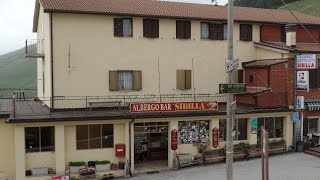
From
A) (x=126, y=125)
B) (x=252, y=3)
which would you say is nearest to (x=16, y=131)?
(x=126, y=125)

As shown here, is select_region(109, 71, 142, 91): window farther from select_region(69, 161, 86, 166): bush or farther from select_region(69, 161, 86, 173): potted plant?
select_region(69, 161, 86, 173): potted plant

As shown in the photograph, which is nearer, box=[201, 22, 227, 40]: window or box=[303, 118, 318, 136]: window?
box=[303, 118, 318, 136]: window

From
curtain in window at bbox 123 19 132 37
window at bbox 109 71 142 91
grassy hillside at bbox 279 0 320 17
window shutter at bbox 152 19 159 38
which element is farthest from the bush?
grassy hillside at bbox 279 0 320 17

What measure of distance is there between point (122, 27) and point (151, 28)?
2039 millimetres

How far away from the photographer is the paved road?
2455cm

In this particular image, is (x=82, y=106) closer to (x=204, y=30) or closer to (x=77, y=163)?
(x=77, y=163)

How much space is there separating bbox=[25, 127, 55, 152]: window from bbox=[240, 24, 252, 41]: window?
1570 cm

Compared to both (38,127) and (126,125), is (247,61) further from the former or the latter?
(38,127)

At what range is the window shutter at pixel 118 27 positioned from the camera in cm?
2925

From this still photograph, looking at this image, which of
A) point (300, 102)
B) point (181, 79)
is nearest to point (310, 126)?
point (300, 102)

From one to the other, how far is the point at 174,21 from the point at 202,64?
3718mm

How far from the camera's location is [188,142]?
28.0m

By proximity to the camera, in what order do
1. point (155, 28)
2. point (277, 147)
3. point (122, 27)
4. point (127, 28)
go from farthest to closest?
point (155, 28) → point (277, 147) → point (127, 28) → point (122, 27)

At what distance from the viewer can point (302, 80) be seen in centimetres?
2967
